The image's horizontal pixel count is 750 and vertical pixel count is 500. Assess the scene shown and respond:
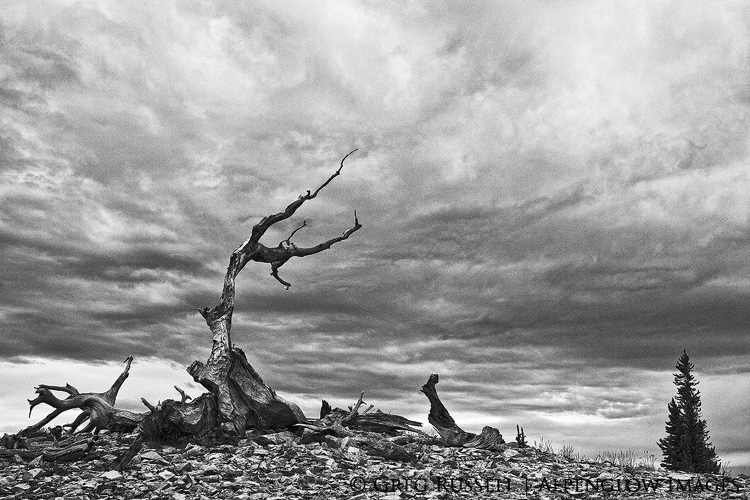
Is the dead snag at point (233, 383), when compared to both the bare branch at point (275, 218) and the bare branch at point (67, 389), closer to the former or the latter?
the bare branch at point (275, 218)

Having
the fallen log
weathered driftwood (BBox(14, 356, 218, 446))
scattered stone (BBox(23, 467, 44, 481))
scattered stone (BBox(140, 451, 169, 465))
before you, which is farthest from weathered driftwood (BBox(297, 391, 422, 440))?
scattered stone (BBox(23, 467, 44, 481))

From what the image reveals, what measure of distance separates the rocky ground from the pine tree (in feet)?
52.6

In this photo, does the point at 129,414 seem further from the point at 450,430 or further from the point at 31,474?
the point at 450,430

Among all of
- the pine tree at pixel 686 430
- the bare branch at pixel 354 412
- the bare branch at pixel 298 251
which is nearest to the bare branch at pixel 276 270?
the bare branch at pixel 298 251

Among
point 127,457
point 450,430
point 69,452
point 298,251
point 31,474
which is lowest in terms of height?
point 31,474

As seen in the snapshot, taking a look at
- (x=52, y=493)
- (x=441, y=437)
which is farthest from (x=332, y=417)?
(x=52, y=493)

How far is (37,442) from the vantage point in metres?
20.3

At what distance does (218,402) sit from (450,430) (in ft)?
21.5

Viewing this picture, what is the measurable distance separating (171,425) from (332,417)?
195 inches

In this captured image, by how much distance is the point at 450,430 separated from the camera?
19734 mm

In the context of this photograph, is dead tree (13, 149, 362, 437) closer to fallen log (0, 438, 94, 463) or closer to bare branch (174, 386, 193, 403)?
bare branch (174, 386, 193, 403)

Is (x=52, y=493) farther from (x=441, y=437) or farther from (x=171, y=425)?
(x=441, y=437)

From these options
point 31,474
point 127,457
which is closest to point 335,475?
point 127,457

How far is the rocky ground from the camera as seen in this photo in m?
14.0
